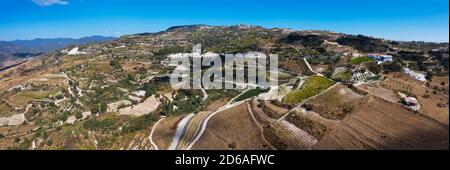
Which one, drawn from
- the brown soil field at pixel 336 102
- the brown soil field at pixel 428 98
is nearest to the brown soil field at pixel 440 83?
the brown soil field at pixel 428 98

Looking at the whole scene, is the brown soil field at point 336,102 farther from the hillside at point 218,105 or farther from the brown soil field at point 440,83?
the brown soil field at point 440,83

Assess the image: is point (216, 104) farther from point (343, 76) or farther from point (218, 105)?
point (343, 76)

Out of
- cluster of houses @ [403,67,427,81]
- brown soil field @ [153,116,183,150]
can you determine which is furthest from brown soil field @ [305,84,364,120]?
brown soil field @ [153,116,183,150]

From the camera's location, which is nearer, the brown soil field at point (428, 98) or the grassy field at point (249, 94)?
the brown soil field at point (428, 98)

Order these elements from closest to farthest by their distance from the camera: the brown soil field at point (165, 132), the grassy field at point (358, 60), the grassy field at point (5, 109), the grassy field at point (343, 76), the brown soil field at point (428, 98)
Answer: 1. the brown soil field at point (428, 98)
2. the brown soil field at point (165, 132)
3. the grassy field at point (343, 76)
4. the grassy field at point (5, 109)
5. the grassy field at point (358, 60)
